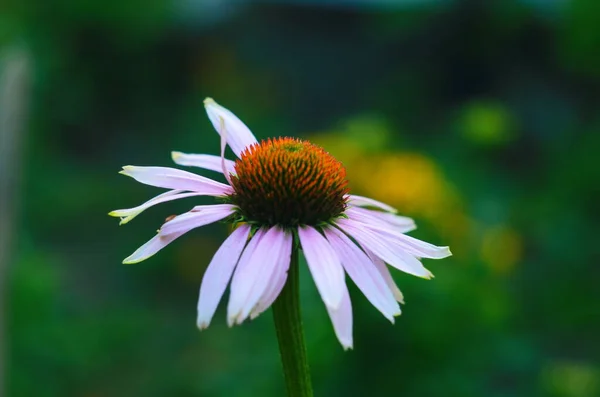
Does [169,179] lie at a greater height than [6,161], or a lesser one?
lesser

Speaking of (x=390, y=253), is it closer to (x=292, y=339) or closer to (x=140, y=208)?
(x=292, y=339)

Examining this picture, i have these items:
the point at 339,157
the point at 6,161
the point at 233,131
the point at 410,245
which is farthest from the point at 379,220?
the point at 339,157

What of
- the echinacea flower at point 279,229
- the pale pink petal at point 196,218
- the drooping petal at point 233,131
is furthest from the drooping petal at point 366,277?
the drooping petal at point 233,131

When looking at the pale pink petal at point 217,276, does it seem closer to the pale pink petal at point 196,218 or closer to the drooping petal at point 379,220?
the pale pink petal at point 196,218

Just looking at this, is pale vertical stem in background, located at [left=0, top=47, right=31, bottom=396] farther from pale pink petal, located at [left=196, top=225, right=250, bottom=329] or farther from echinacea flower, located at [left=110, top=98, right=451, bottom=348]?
pale pink petal, located at [left=196, top=225, right=250, bottom=329]

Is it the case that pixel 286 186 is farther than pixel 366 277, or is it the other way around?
pixel 286 186

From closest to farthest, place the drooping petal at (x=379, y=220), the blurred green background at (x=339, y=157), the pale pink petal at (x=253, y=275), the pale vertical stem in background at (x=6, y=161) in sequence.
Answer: the pale pink petal at (x=253, y=275)
the drooping petal at (x=379, y=220)
the pale vertical stem in background at (x=6, y=161)
the blurred green background at (x=339, y=157)

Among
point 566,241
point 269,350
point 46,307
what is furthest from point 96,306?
point 566,241
